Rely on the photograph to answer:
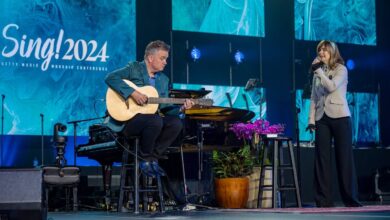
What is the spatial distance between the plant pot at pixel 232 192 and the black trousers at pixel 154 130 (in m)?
1.50

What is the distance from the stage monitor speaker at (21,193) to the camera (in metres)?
3.24

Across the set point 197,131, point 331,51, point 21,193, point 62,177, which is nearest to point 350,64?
point 331,51

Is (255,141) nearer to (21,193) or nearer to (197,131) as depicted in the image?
(197,131)

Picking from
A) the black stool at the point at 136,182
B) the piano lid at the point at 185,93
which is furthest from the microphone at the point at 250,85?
the black stool at the point at 136,182

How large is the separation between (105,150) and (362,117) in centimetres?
554

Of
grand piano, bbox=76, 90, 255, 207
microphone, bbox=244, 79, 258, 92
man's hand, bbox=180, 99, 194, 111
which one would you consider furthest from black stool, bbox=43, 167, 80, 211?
microphone, bbox=244, 79, 258, 92

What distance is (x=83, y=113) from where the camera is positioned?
8.95 meters

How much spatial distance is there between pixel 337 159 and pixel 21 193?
3.71m

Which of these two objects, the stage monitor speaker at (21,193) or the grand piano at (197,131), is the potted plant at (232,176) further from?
the stage monitor speaker at (21,193)

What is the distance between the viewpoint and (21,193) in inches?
129

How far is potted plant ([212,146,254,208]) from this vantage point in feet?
22.9

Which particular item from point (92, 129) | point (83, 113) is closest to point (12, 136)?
point (83, 113)

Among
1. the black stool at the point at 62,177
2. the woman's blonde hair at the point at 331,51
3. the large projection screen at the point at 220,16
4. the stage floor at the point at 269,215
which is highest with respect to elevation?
the large projection screen at the point at 220,16

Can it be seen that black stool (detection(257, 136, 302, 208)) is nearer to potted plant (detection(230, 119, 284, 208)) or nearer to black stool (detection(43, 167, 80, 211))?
potted plant (detection(230, 119, 284, 208))
